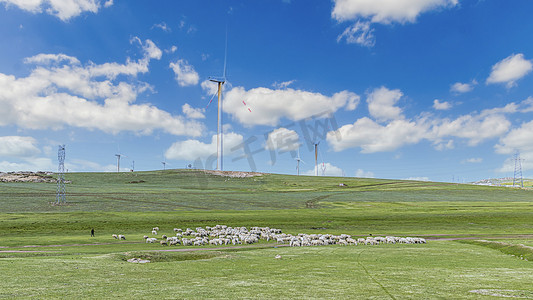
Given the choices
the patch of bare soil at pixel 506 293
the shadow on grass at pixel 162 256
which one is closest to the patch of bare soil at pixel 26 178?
the shadow on grass at pixel 162 256

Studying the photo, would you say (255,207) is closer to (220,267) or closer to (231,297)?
(220,267)

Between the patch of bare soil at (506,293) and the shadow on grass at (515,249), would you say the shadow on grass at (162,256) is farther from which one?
the shadow on grass at (515,249)

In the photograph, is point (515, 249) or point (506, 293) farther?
point (515, 249)

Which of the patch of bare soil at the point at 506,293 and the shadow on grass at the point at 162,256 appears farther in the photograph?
the shadow on grass at the point at 162,256

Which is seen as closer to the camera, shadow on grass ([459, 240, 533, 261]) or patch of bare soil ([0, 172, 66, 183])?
shadow on grass ([459, 240, 533, 261])

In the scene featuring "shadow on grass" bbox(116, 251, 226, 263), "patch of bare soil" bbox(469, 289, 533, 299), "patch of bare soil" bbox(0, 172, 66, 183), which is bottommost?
A: "shadow on grass" bbox(116, 251, 226, 263)

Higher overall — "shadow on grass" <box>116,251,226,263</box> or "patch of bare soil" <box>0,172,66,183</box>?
"patch of bare soil" <box>0,172,66,183</box>

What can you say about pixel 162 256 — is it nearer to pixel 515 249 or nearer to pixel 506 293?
pixel 506 293

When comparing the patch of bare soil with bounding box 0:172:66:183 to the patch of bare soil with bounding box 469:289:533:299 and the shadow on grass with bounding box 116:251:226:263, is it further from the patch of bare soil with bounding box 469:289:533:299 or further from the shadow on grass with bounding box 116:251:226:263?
the patch of bare soil with bounding box 469:289:533:299

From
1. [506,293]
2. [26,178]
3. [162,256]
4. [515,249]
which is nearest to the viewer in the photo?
[506,293]

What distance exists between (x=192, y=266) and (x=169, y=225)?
49010 mm

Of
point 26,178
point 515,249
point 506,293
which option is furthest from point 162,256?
point 26,178

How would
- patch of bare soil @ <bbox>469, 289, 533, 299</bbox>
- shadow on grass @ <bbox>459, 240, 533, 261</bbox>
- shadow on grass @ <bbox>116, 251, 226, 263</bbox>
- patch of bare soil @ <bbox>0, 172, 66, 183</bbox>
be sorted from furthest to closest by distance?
1. patch of bare soil @ <bbox>0, 172, 66, 183</bbox>
2. shadow on grass @ <bbox>116, 251, 226, 263</bbox>
3. shadow on grass @ <bbox>459, 240, 533, 261</bbox>
4. patch of bare soil @ <bbox>469, 289, 533, 299</bbox>

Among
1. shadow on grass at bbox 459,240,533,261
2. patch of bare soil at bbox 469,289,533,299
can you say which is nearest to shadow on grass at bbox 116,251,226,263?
patch of bare soil at bbox 469,289,533,299
